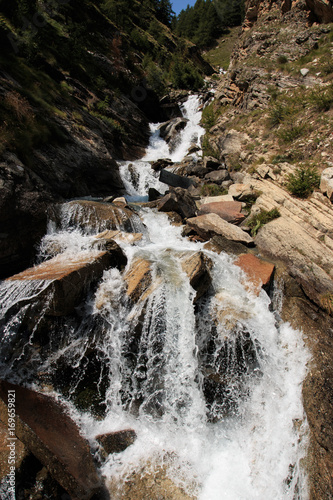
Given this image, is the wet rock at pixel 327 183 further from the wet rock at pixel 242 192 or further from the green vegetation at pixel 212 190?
the green vegetation at pixel 212 190

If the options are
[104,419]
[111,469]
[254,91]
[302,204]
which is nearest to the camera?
[111,469]

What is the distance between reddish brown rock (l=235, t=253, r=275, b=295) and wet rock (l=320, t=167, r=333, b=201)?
9.16 feet

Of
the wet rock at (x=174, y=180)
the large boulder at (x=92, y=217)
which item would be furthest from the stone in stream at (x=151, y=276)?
the wet rock at (x=174, y=180)

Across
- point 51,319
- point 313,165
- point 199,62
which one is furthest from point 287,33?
point 199,62

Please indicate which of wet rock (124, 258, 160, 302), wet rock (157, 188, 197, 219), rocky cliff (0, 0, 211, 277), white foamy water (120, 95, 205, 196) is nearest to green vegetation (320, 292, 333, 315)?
wet rock (124, 258, 160, 302)

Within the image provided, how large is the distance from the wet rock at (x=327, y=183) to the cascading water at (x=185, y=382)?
391 cm

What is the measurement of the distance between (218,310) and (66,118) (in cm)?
1282

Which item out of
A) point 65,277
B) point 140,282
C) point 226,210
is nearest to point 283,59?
point 226,210

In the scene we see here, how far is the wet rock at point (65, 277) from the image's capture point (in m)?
4.80

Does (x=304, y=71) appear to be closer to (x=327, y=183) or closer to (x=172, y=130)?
(x=327, y=183)

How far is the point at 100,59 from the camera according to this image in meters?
24.6

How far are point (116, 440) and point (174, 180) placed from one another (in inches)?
508

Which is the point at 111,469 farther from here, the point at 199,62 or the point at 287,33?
A: the point at 199,62

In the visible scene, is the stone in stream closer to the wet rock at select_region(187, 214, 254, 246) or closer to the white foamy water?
the wet rock at select_region(187, 214, 254, 246)
